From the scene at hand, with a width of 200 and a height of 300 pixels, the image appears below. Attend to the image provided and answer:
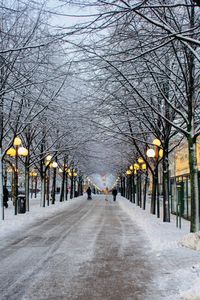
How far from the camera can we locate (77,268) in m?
10.1

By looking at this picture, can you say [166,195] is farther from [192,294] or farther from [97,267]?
[192,294]

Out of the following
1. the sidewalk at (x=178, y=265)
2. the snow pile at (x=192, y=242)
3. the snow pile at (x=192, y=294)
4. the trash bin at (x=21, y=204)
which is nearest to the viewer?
the snow pile at (x=192, y=294)

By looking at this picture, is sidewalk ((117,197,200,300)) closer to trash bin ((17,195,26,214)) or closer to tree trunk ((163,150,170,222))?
tree trunk ((163,150,170,222))

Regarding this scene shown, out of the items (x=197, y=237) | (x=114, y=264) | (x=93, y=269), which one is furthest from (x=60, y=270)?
(x=197, y=237)

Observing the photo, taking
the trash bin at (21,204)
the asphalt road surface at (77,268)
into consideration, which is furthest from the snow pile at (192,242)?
the trash bin at (21,204)

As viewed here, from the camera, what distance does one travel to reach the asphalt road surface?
7854 mm

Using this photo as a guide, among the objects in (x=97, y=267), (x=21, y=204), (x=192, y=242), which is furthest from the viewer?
(x=21, y=204)

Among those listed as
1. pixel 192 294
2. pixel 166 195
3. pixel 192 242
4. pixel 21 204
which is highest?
pixel 166 195

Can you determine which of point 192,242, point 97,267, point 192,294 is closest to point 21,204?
point 192,242

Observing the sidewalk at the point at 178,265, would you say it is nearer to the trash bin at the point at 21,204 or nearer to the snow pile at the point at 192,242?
the snow pile at the point at 192,242

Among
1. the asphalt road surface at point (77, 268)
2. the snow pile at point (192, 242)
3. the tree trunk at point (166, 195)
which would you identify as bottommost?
the asphalt road surface at point (77, 268)

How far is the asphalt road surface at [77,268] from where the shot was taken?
25.8 feet

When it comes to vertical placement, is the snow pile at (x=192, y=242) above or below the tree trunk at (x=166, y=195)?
below

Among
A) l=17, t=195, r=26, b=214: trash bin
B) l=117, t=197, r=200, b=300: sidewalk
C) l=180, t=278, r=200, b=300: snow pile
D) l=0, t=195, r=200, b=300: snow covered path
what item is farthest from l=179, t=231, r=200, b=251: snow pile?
l=17, t=195, r=26, b=214: trash bin
